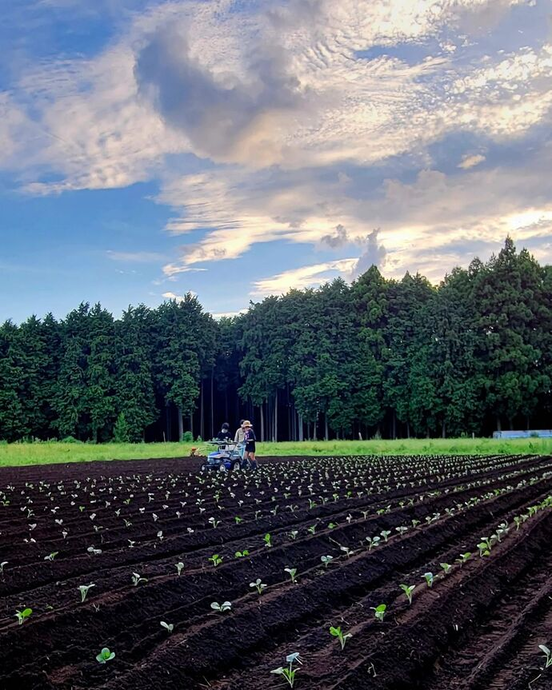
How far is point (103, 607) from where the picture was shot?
6.58 metres

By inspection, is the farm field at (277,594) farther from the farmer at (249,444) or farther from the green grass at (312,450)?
the green grass at (312,450)

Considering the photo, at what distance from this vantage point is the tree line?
1927 inches

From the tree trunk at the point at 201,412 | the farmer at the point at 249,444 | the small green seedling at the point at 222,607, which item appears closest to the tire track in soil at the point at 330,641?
the small green seedling at the point at 222,607

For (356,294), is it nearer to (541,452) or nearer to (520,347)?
(520,347)

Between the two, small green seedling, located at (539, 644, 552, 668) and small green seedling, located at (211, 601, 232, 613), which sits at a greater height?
small green seedling, located at (211, 601, 232, 613)

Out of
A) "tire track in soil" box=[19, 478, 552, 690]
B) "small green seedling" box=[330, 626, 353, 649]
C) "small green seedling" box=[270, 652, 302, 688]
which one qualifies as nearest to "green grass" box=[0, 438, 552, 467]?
"tire track in soil" box=[19, 478, 552, 690]

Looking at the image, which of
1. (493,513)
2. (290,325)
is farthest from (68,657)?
(290,325)

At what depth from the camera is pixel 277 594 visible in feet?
23.8

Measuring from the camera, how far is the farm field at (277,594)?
533 cm

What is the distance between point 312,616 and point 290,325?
48568 millimetres

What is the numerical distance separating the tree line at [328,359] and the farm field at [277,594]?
35.1 metres

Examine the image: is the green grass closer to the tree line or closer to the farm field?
the tree line

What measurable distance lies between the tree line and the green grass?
11.5 metres

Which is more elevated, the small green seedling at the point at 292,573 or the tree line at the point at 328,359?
the tree line at the point at 328,359
